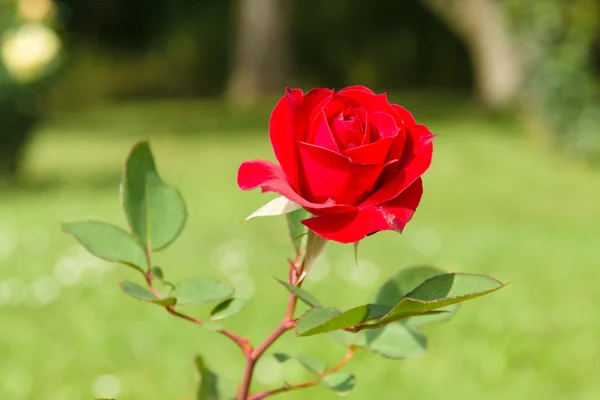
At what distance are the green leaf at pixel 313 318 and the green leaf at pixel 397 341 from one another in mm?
220

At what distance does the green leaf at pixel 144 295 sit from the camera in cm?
114

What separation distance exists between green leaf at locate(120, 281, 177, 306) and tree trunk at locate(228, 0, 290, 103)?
14603 millimetres

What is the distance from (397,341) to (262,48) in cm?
1484

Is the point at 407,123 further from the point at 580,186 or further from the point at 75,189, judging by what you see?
the point at 580,186

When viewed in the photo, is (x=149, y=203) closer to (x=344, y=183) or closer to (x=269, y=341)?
(x=269, y=341)

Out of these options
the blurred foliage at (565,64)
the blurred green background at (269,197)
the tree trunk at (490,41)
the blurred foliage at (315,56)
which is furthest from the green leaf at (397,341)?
the blurred foliage at (315,56)

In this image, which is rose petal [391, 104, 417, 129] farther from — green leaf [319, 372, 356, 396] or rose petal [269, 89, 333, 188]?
green leaf [319, 372, 356, 396]

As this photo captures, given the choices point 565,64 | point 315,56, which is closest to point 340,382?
point 565,64

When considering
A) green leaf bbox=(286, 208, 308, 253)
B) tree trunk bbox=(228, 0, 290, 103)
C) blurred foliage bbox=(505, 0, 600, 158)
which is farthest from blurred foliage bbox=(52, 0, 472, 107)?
green leaf bbox=(286, 208, 308, 253)

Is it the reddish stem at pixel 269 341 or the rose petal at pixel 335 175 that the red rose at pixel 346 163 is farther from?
the reddish stem at pixel 269 341

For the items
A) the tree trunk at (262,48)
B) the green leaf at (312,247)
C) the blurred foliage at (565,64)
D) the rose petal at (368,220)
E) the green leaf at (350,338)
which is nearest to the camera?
the rose petal at (368,220)

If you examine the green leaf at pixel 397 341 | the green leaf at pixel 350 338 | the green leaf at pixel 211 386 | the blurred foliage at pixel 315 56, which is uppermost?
the green leaf at pixel 397 341

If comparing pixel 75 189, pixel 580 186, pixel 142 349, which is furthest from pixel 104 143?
pixel 142 349

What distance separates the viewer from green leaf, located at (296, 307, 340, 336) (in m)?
1.02
